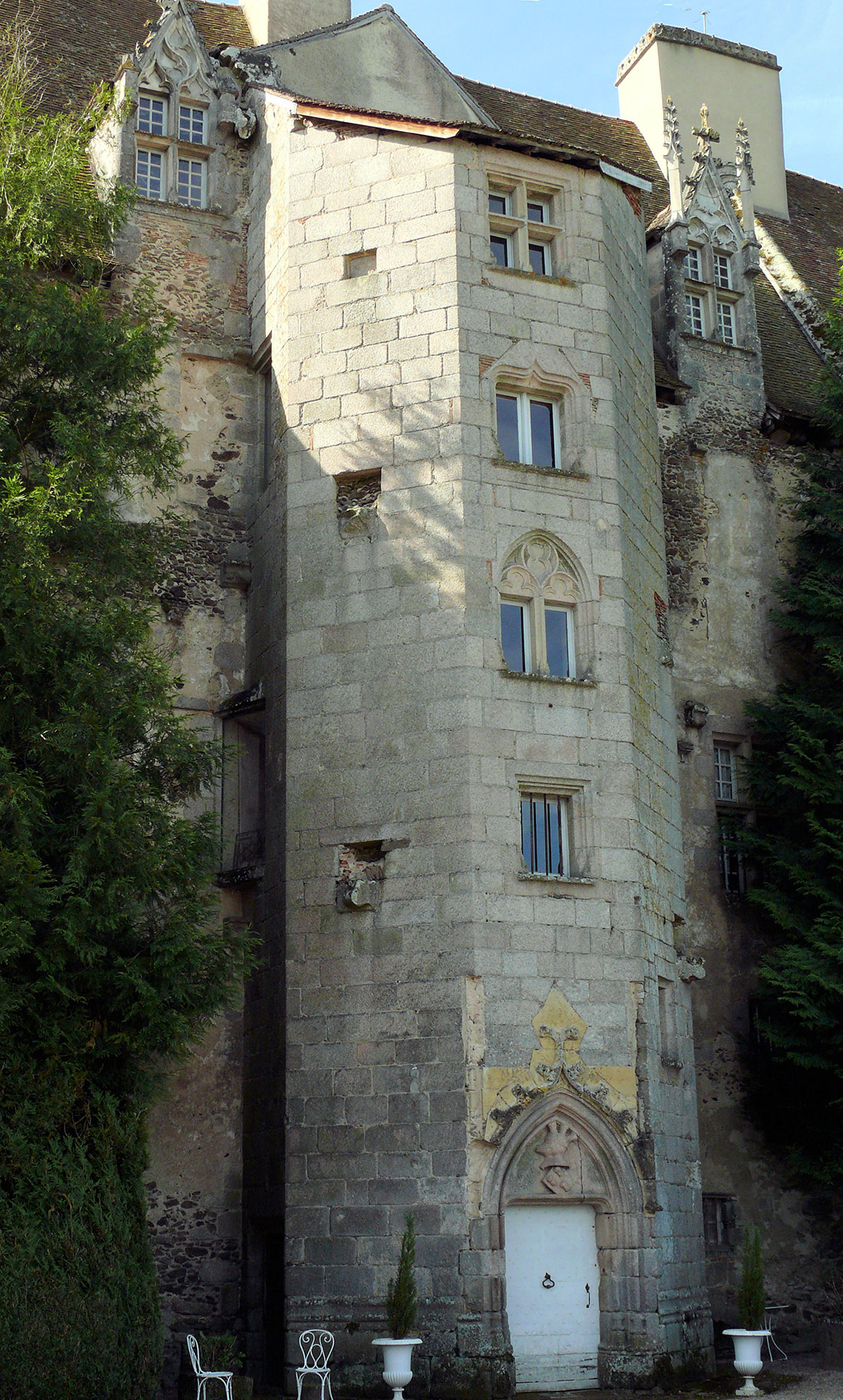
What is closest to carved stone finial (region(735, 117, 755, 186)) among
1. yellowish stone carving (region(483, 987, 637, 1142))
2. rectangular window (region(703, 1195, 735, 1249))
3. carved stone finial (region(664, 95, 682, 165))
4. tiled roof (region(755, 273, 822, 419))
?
carved stone finial (region(664, 95, 682, 165))

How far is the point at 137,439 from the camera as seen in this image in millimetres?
14445

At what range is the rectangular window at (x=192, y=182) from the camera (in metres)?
19.5

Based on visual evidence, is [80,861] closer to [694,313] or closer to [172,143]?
[172,143]

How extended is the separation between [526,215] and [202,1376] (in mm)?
11447

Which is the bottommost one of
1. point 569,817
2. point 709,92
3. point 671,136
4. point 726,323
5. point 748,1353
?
point 748,1353

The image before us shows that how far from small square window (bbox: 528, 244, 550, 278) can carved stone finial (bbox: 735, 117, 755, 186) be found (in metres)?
7.06

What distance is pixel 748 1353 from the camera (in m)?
14.5

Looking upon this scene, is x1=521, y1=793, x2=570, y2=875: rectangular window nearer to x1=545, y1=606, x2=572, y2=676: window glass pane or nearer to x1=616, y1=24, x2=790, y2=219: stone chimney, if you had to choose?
x1=545, y1=606, x2=572, y2=676: window glass pane

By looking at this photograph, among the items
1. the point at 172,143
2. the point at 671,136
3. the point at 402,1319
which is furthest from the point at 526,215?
the point at 402,1319

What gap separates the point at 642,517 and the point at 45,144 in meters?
7.02

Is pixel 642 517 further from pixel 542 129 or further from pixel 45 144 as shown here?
pixel 542 129

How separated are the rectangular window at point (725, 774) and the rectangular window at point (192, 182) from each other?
9.04 metres

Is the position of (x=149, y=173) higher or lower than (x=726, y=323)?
higher

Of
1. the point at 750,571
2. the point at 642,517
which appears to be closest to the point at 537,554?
the point at 642,517
